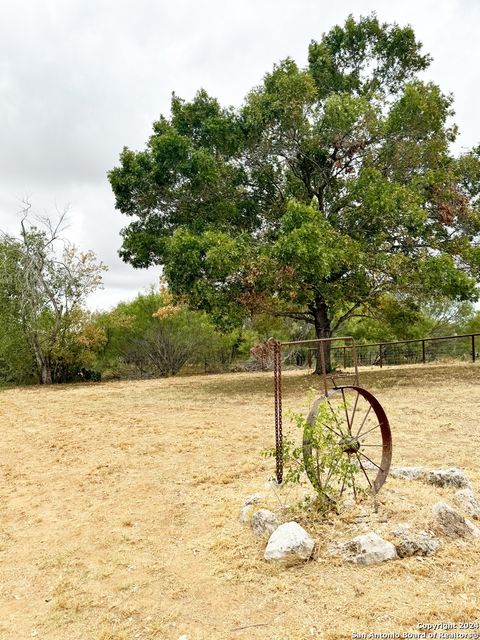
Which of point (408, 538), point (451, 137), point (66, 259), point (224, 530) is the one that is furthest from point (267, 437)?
point (66, 259)

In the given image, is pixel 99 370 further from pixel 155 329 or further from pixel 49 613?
pixel 49 613

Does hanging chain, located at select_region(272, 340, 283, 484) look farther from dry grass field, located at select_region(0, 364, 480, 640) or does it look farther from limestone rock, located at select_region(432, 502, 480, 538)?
limestone rock, located at select_region(432, 502, 480, 538)

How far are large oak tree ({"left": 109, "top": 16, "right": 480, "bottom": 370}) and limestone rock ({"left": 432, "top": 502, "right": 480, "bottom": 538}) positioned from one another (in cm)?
687

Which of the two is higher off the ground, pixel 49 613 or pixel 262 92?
pixel 262 92

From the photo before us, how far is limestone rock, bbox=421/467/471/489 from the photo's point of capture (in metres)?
3.79

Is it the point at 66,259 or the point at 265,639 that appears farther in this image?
the point at 66,259

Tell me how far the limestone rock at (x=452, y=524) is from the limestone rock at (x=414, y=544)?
0.42 feet

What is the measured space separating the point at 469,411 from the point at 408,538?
5.09m

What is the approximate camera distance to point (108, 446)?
623cm

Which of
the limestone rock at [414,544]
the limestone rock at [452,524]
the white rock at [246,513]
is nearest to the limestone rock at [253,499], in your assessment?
the white rock at [246,513]

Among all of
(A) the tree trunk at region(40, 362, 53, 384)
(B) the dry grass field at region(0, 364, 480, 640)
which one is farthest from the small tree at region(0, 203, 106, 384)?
(B) the dry grass field at region(0, 364, 480, 640)

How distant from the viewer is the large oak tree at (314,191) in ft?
34.4

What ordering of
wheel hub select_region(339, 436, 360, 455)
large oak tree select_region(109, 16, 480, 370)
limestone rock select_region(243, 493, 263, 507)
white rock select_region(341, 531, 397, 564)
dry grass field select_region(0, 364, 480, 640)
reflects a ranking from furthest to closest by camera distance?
large oak tree select_region(109, 16, 480, 370)
limestone rock select_region(243, 493, 263, 507)
wheel hub select_region(339, 436, 360, 455)
white rock select_region(341, 531, 397, 564)
dry grass field select_region(0, 364, 480, 640)

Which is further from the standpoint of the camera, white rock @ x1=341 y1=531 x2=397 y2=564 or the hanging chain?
the hanging chain
